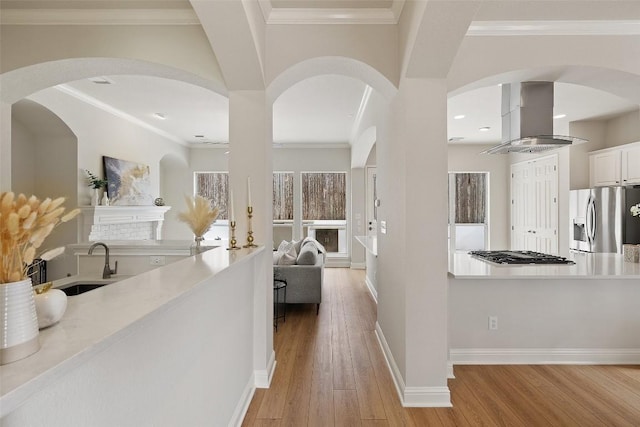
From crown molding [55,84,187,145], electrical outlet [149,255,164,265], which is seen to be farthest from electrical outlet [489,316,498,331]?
crown molding [55,84,187,145]

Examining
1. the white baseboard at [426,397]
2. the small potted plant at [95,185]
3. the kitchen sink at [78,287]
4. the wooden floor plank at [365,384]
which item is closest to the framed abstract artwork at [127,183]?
the small potted plant at [95,185]

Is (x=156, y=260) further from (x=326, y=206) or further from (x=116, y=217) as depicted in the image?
(x=326, y=206)

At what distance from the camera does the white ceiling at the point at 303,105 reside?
13.5 ft

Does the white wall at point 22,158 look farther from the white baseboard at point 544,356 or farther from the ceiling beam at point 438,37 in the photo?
the white baseboard at point 544,356

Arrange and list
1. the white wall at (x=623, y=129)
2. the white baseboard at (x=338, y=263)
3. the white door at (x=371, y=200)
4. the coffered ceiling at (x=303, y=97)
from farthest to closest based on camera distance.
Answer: the white baseboard at (x=338, y=263), the white door at (x=371, y=200), the white wall at (x=623, y=129), the coffered ceiling at (x=303, y=97)

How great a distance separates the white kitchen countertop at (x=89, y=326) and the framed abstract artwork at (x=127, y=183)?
14.8 ft

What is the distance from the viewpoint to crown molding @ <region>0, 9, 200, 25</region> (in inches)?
95.0

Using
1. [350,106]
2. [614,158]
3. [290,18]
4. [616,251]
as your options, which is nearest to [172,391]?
[290,18]

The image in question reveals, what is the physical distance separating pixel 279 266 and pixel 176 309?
3201mm

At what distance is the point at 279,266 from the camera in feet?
14.7

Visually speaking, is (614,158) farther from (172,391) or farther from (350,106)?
(172,391)

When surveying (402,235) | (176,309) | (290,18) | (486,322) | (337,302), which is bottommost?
(337,302)

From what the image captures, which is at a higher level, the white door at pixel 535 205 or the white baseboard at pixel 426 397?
the white door at pixel 535 205

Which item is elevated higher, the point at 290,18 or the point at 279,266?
the point at 290,18
